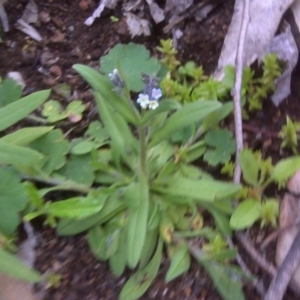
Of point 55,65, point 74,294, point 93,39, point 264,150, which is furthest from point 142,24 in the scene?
point 74,294

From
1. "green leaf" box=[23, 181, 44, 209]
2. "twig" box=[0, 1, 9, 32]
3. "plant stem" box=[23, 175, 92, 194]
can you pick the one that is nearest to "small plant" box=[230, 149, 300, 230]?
"plant stem" box=[23, 175, 92, 194]

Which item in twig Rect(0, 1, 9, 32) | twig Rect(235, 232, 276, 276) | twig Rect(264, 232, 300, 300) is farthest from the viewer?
twig Rect(0, 1, 9, 32)

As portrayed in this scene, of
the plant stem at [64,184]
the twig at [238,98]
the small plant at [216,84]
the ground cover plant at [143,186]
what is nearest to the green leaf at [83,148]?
the ground cover plant at [143,186]

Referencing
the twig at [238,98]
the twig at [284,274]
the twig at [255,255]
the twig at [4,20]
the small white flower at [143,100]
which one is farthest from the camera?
the twig at [4,20]

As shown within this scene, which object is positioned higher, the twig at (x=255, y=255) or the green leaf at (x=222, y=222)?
the green leaf at (x=222, y=222)

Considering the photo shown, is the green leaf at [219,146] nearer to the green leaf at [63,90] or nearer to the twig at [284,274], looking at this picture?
the twig at [284,274]

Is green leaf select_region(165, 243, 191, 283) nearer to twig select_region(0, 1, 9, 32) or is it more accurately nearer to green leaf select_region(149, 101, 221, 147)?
green leaf select_region(149, 101, 221, 147)
